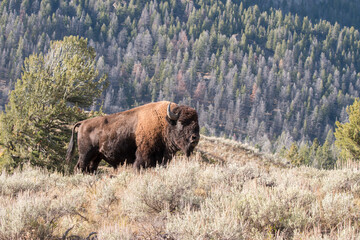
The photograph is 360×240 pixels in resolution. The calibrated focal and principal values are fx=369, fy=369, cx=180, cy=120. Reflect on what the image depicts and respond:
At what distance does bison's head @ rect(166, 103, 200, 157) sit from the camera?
749cm

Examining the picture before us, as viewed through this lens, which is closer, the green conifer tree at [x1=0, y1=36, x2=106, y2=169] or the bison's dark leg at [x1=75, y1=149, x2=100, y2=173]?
the bison's dark leg at [x1=75, y1=149, x2=100, y2=173]

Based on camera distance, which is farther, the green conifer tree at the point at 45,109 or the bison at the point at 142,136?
the green conifer tree at the point at 45,109

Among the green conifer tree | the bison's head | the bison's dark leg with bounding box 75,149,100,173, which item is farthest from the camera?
the green conifer tree

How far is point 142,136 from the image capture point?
7.65m

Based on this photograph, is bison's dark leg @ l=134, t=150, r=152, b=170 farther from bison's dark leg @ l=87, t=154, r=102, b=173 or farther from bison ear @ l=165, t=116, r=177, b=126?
bison's dark leg @ l=87, t=154, r=102, b=173

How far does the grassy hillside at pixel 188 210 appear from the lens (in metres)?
3.48

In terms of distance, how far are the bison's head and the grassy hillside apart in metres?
1.49

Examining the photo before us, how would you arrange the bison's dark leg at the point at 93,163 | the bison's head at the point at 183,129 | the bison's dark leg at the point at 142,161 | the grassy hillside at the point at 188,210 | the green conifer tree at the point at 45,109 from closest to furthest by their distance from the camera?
the grassy hillside at the point at 188,210
the bison's dark leg at the point at 142,161
the bison's head at the point at 183,129
the bison's dark leg at the point at 93,163
the green conifer tree at the point at 45,109

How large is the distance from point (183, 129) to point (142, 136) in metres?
0.87

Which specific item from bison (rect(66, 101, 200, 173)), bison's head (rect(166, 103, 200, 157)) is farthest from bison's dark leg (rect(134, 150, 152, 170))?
bison's head (rect(166, 103, 200, 157))

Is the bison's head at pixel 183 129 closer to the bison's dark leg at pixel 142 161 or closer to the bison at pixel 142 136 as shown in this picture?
the bison at pixel 142 136

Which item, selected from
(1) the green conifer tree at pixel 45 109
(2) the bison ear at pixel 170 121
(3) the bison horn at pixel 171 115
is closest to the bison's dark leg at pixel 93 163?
(2) the bison ear at pixel 170 121

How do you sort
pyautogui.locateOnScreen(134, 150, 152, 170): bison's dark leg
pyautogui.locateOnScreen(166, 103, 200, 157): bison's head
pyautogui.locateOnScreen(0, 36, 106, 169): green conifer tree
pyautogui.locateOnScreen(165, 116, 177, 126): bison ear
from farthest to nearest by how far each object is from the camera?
1. pyautogui.locateOnScreen(0, 36, 106, 169): green conifer tree
2. pyautogui.locateOnScreen(165, 116, 177, 126): bison ear
3. pyautogui.locateOnScreen(166, 103, 200, 157): bison's head
4. pyautogui.locateOnScreen(134, 150, 152, 170): bison's dark leg

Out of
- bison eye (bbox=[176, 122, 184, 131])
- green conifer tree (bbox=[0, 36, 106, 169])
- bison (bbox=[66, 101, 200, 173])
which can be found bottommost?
green conifer tree (bbox=[0, 36, 106, 169])
